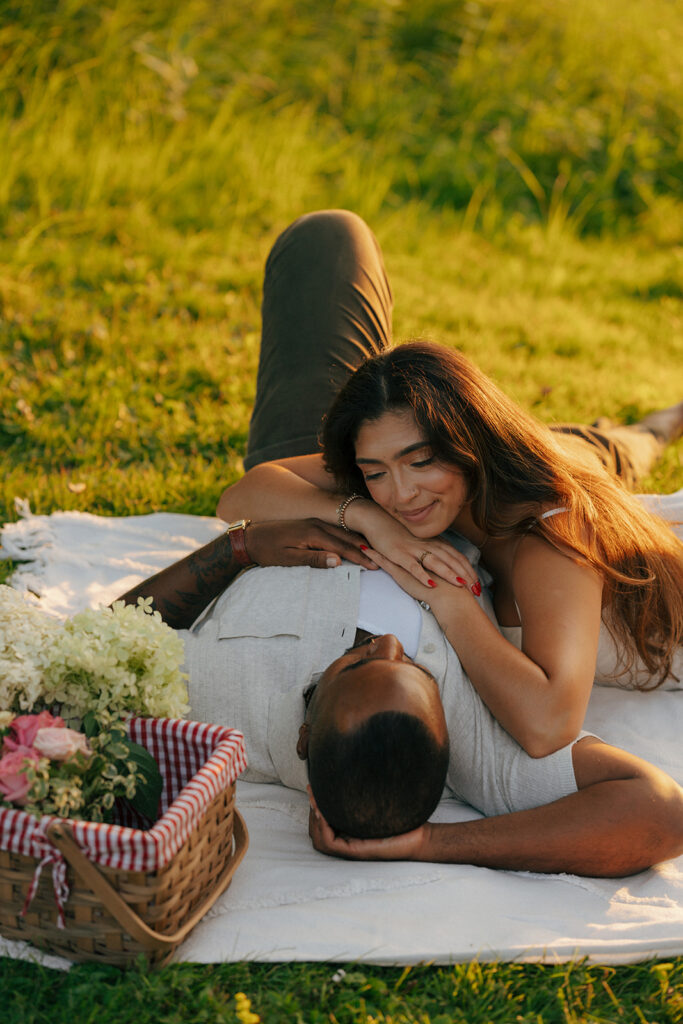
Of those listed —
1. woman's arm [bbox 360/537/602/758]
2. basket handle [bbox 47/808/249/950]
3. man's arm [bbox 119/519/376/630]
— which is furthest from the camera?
man's arm [bbox 119/519/376/630]

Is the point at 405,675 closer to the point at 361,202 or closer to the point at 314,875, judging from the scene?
the point at 314,875

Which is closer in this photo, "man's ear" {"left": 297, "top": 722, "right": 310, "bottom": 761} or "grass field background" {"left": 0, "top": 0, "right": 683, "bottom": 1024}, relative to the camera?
"grass field background" {"left": 0, "top": 0, "right": 683, "bottom": 1024}

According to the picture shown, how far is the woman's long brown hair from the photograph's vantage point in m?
3.20

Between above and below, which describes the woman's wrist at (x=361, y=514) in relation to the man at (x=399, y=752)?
above

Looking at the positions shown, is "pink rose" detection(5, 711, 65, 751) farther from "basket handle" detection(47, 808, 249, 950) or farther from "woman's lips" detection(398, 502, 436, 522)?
"woman's lips" detection(398, 502, 436, 522)

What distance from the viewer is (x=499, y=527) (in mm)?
3232

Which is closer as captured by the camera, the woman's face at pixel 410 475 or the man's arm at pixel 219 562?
the woman's face at pixel 410 475

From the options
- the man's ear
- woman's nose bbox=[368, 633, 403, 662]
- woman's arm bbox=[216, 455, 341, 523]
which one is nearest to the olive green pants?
woman's arm bbox=[216, 455, 341, 523]

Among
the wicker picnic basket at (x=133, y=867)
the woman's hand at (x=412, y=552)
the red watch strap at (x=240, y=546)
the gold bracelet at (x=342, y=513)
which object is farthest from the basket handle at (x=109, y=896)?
the gold bracelet at (x=342, y=513)

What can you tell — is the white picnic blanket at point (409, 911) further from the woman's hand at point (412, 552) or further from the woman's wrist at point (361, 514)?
the woman's wrist at point (361, 514)

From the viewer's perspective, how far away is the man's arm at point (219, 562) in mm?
3428

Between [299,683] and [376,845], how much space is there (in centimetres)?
54

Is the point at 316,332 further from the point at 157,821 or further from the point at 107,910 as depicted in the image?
the point at 107,910

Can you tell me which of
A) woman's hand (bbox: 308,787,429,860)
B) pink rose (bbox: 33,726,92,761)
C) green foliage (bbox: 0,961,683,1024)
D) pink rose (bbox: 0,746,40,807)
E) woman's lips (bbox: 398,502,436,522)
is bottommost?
green foliage (bbox: 0,961,683,1024)
